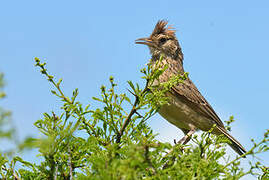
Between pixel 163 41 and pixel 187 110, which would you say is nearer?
pixel 187 110

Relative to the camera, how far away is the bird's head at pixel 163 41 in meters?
7.12

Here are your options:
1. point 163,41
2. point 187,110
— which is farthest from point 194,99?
point 163,41

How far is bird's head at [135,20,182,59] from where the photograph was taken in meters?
7.12

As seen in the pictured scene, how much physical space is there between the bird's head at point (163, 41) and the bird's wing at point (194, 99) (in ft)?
3.25

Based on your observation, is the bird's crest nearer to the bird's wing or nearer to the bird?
the bird

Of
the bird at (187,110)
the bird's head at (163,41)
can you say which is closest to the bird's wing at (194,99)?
the bird at (187,110)

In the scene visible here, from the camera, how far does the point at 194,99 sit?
6277mm

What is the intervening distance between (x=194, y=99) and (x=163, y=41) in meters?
1.70

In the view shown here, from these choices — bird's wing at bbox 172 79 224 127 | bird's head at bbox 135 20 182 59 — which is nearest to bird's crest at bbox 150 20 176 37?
bird's head at bbox 135 20 182 59

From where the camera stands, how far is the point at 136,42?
670cm

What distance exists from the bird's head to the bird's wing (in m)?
0.99

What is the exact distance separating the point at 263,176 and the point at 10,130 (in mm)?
2947

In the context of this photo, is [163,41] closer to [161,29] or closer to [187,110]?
[161,29]

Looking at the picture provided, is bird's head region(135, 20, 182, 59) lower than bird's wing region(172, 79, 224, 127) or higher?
higher
